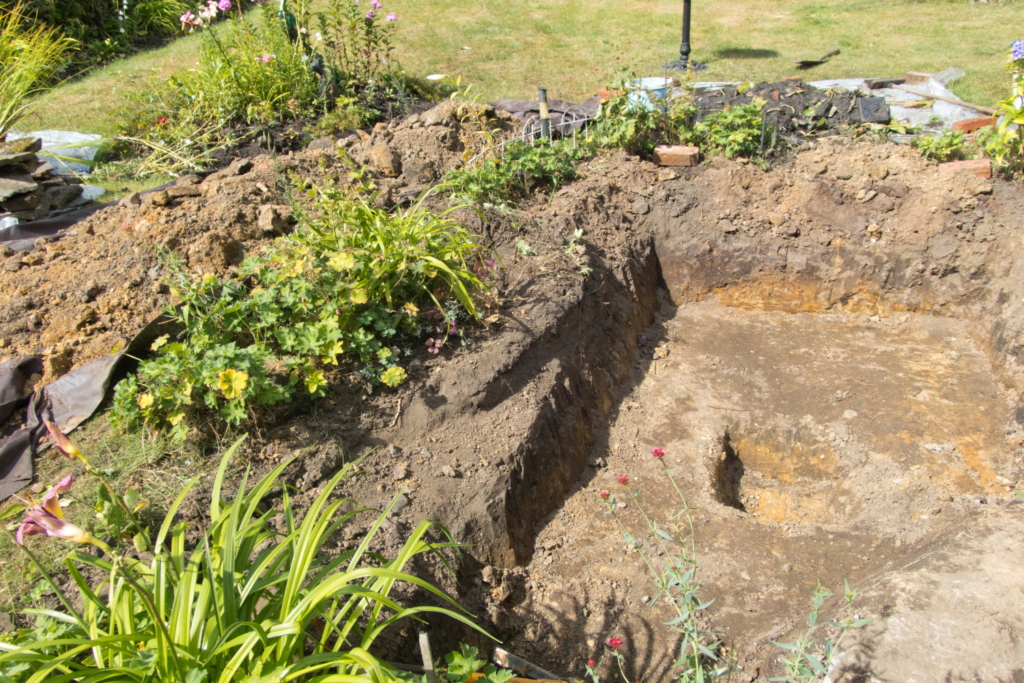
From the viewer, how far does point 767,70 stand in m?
8.02

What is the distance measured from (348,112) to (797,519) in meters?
5.48

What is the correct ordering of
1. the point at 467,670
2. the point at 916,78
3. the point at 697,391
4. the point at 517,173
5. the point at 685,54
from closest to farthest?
the point at 467,670 → the point at 697,391 → the point at 517,173 → the point at 916,78 → the point at 685,54

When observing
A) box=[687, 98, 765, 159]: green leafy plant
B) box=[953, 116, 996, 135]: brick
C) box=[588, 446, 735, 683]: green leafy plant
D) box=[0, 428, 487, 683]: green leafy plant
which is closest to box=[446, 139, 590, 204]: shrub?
box=[687, 98, 765, 159]: green leafy plant

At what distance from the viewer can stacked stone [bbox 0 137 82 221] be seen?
178 inches

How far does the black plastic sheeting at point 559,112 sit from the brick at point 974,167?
2.94 metres

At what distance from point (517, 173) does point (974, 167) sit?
11.5ft

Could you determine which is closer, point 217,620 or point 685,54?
point 217,620

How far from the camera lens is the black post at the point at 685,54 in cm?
720

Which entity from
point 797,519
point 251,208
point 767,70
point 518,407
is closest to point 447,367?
point 518,407

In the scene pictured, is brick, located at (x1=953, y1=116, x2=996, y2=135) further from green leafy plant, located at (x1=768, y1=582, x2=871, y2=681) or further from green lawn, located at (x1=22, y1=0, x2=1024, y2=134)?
green leafy plant, located at (x1=768, y1=582, x2=871, y2=681)

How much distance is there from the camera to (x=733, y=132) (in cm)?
539

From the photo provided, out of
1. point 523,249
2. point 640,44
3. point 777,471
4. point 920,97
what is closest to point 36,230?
point 523,249

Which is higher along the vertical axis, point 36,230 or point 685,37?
point 685,37

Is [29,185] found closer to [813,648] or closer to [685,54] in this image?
[813,648]
